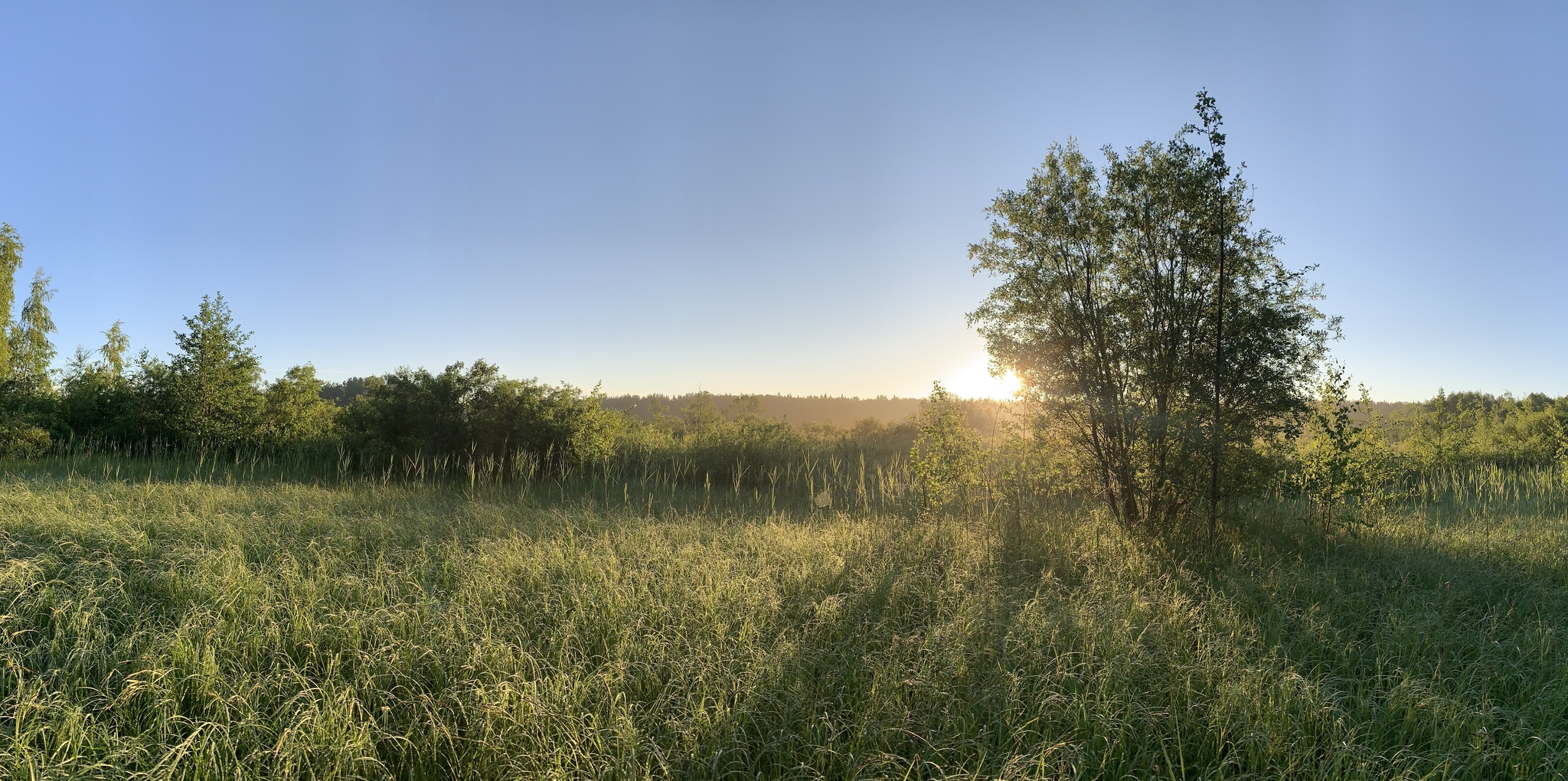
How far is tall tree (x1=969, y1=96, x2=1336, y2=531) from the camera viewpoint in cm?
681

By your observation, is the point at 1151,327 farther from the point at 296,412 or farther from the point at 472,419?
the point at 296,412

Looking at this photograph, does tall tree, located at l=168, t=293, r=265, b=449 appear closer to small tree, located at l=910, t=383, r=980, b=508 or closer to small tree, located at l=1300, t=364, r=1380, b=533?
small tree, located at l=910, t=383, r=980, b=508

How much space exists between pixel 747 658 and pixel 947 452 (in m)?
5.26

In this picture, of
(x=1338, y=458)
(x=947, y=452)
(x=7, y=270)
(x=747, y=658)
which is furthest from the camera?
(x=7, y=270)

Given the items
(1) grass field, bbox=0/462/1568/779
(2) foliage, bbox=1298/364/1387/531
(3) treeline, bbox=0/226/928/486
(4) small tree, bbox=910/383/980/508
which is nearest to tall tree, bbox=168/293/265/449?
(3) treeline, bbox=0/226/928/486

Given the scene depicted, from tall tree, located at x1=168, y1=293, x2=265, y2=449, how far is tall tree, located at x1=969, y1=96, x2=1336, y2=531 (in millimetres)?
13142

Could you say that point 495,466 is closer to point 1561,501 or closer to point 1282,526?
point 1282,526

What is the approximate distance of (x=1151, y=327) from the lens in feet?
24.0

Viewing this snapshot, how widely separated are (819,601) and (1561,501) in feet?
40.3

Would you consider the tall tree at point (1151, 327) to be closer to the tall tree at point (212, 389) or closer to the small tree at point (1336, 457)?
the small tree at point (1336, 457)

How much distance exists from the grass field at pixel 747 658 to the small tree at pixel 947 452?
202 centimetres

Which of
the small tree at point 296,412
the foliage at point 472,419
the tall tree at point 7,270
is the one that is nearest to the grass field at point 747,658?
the foliage at point 472,419

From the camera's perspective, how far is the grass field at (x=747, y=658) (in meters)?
A: 2.90

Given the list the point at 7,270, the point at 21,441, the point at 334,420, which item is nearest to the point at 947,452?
the point at 334,420
